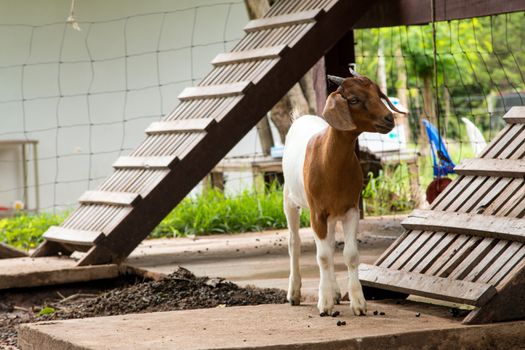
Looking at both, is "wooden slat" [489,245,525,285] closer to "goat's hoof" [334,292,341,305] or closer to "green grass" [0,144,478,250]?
"goat's hoof" [334,292,341,305]

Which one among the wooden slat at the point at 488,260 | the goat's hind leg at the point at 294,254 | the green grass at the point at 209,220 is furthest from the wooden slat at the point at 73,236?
the wooden slat at the point at 488,260

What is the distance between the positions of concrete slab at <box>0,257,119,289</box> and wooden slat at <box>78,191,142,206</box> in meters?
0.51

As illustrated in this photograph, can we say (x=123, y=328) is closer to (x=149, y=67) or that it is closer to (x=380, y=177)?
(x=380, y=177)

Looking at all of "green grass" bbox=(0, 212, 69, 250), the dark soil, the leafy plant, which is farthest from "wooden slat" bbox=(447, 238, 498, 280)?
the leafy plant

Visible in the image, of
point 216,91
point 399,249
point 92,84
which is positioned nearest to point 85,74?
point 92,84

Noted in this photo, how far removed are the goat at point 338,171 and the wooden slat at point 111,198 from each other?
8.97 feet

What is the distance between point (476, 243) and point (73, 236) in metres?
3.91

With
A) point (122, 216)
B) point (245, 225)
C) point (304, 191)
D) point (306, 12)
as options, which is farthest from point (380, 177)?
point (304, 191)

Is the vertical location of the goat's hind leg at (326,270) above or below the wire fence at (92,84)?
below

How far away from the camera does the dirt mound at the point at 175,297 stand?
687 centimetres

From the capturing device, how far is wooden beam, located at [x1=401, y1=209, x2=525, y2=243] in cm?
558

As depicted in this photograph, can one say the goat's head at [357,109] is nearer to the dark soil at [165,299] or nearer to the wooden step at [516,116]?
the wooden step at [516,116]

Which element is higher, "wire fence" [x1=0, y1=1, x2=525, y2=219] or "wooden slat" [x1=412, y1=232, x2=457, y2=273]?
"wire fence" [x1=0, y1=1, x2=525, y2=219]

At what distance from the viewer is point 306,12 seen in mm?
9148
